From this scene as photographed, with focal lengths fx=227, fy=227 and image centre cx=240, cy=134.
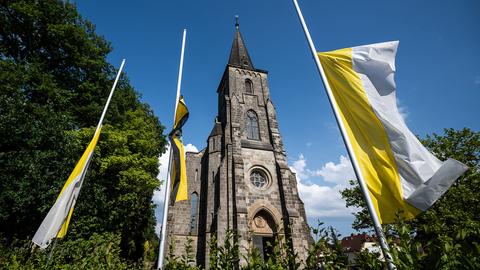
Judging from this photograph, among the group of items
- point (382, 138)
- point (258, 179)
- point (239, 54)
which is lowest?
point (382, 138)

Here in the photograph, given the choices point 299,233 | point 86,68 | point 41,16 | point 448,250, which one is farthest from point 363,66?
point 41,16

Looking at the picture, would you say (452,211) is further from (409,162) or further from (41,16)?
(41,16)

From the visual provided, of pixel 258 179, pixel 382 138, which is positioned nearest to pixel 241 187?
pixel 258 179

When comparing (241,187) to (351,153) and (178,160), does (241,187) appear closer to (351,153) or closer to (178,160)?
(178,160)

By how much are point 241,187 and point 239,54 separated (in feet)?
59.6

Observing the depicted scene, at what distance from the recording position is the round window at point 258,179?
18091 millimetres

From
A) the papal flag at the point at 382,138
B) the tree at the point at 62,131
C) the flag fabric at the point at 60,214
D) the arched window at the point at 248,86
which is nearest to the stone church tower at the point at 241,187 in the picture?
the arched window at the point at 248,86

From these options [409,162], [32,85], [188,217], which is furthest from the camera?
[188,217]

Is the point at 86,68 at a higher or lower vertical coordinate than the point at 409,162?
higher

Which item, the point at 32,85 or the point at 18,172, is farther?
the point at 32,85

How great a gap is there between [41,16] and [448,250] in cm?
2287

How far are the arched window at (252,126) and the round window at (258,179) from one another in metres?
3.37

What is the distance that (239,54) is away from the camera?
92.2 ft

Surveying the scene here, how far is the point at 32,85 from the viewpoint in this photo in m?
14.2
